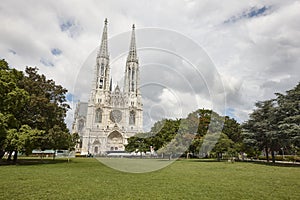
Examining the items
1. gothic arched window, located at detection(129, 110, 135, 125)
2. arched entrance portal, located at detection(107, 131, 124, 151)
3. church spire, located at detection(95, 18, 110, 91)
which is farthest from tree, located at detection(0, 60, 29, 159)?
church spire, located at detection(95, 18, 110, 91)

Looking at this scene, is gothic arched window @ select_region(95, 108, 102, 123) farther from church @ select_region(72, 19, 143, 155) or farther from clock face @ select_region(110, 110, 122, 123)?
clock face @ select_region(110, 110, 122, 123)

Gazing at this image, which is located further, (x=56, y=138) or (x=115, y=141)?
(x=115, y=141)

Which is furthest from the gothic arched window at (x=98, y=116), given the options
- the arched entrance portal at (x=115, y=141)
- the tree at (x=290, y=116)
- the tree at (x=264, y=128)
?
the tree at (x=290, y=116)

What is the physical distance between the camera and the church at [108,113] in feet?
239

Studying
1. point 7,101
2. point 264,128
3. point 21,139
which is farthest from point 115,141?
point 7,101

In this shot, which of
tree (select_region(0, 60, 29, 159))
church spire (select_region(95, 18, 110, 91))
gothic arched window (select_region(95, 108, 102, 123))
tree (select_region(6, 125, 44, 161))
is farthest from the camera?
church spire (select_region(95, 18, 110, 91))

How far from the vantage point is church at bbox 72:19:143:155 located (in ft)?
239

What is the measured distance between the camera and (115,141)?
74.9 metres

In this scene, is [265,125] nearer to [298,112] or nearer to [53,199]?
[298,112]

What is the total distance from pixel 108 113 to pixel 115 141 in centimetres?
1082

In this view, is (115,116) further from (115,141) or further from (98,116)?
(115,141)

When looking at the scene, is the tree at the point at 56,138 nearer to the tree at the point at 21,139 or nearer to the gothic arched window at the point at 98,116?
the tree at the point at 21,139

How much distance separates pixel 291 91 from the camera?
2617 centimetres

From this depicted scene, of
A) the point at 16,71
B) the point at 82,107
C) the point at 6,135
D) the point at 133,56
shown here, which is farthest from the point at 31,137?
the point at 82,107
